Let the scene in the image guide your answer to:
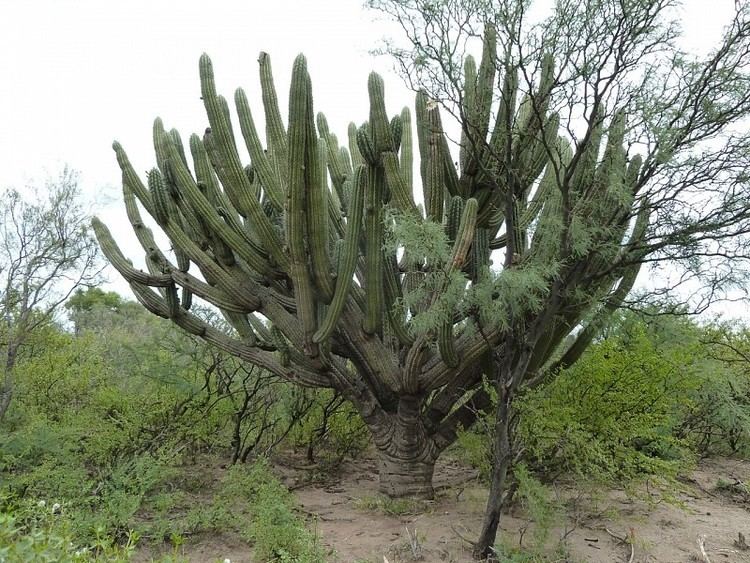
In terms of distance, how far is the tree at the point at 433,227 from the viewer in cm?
430

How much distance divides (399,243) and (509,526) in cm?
297

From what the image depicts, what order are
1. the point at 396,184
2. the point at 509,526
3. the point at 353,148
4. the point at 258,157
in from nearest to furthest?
the point at 396,184
the point at 509,526
the point at 258,157
the point at 353,148

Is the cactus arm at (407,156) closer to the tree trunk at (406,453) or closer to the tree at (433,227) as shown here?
the tree at (433,227)

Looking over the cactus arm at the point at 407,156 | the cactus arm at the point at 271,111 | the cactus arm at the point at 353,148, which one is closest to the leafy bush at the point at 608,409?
the cactus arm at the point at 407,156

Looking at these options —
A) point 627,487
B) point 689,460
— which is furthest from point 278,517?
point 689,460

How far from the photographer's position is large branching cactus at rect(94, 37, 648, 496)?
4566mm

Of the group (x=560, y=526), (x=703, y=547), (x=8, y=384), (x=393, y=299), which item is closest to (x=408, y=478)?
(x=560, y=526)

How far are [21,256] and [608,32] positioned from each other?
7315 mm

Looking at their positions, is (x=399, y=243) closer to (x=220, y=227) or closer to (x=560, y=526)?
(x=220, y=227)

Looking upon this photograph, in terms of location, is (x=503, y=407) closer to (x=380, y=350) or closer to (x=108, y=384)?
(x=380, y=350)

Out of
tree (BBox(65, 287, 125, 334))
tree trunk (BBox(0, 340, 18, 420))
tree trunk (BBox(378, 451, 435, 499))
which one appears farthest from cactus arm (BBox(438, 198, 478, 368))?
tree (BBox(65, 287, 125, 334))

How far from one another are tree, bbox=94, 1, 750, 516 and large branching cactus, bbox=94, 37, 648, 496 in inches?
0.8

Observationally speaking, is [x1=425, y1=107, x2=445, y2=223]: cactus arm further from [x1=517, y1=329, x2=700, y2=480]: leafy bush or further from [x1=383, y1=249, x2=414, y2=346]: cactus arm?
[x1=517, y1=329, x2=700, y2=480]: leafy bush

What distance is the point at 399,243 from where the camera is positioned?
4488 mm
